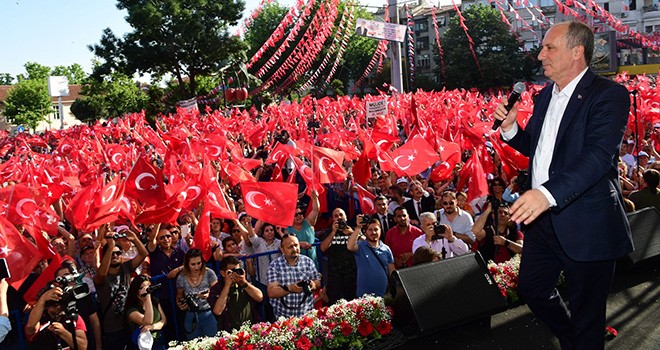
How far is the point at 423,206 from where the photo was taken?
31.9 feet

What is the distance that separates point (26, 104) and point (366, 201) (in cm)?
6906

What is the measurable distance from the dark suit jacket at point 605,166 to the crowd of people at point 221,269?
2.33 meters

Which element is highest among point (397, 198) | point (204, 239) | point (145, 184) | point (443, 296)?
point (145, 184)

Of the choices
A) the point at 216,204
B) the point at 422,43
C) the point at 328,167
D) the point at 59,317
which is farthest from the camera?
the point at 422,43

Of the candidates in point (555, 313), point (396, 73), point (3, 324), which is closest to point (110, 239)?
point (3, 324)

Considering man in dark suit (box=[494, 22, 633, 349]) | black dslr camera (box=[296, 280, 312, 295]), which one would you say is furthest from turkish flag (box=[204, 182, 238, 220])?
man in dark suit (box=[494, 22, 633, 349])

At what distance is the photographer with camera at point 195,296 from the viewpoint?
6.02m

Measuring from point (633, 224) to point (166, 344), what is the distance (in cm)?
501

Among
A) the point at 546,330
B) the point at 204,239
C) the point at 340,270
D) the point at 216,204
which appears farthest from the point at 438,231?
the point at 216,204

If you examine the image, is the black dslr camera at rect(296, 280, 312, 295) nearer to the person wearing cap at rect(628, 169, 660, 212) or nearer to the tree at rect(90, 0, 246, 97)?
the person wearing cap at rect(628, 169, 660, 212)

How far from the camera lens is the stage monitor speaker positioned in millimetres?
5148

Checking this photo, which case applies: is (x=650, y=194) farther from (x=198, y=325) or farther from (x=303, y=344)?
(x=198, y=325)

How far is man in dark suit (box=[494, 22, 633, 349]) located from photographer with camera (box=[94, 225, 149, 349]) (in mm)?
4184

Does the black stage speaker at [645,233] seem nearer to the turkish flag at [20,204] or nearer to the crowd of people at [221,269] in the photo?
the crowd of people at [221,269]
